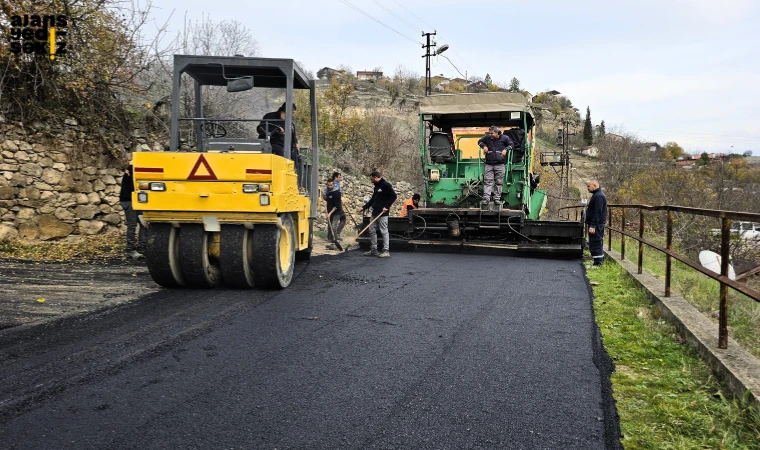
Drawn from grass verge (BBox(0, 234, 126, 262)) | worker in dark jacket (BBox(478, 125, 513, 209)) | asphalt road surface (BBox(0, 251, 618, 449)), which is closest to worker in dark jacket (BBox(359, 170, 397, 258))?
worker in dark jacket (BBox(478, 125, 513, 209))

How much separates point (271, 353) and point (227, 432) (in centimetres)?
129

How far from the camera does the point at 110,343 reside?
4.21m

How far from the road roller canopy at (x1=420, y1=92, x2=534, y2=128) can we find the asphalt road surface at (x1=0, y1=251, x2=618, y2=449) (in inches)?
249

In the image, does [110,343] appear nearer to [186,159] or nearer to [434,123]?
[186,159]

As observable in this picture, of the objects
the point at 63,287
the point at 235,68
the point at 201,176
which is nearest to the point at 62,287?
the point at 63,287

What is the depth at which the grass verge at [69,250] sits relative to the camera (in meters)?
8.56

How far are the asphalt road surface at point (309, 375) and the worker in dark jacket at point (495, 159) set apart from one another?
5223 millimetres

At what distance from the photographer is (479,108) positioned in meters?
11.8

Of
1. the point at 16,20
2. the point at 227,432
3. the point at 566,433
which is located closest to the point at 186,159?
the point at 227,432

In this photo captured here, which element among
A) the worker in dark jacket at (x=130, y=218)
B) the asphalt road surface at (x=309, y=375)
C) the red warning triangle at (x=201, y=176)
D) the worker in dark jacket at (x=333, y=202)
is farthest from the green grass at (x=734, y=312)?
the worker in dark jacket at (x=130, y=218)

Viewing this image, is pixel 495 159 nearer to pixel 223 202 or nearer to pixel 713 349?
pixel 223 202

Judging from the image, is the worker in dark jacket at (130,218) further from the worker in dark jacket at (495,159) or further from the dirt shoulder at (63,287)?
the worker in dark jacket at (495,159)

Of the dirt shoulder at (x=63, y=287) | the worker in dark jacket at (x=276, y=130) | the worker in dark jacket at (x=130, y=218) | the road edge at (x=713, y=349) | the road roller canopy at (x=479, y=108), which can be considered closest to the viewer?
the road edge at (x=713, y=349)

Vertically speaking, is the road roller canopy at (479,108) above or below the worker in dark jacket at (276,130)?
above
